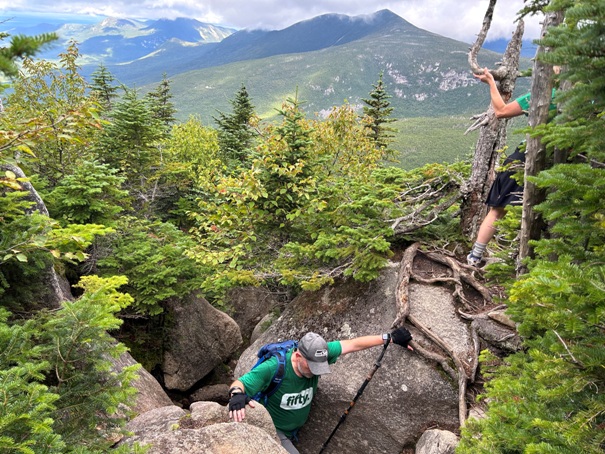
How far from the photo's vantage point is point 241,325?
15344 mm

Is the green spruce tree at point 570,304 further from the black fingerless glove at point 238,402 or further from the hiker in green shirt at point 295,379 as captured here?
the black fingerless glove at point 238,402

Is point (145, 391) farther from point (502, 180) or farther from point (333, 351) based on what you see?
point (502, 180)

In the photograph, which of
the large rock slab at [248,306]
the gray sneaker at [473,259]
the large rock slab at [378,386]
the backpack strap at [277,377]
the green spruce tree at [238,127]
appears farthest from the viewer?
the green spruce tree at [238,127]

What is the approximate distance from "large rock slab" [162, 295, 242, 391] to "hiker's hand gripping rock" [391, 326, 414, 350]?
6987mm

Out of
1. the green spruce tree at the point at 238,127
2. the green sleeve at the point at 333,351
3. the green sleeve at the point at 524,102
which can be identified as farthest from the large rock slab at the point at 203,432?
the green spruce tree at the point at 238,127

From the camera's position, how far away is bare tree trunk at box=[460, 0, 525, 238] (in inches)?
285

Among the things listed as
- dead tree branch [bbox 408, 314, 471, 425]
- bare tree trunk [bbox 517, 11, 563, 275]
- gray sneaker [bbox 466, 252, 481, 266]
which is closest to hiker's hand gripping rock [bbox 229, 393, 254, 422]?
dead tree branch [bbox 408, 314, 471, 425]

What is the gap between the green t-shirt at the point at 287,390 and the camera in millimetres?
5809

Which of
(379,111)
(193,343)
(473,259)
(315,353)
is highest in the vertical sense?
(379,111)

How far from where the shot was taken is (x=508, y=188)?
6.41 m

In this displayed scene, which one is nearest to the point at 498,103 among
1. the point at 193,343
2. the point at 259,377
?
the point at 259,377

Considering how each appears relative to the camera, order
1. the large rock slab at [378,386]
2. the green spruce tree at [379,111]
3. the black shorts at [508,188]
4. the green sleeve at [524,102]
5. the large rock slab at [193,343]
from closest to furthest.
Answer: the green sleeve at [524,102] → the black shorts at [508,188] → the large rock slab at [378,386] → the large rock slab at [193,343] → the green spruce tree at [379,111]

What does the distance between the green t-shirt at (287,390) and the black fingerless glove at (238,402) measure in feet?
1.46

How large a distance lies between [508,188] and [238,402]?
18.0 ft
